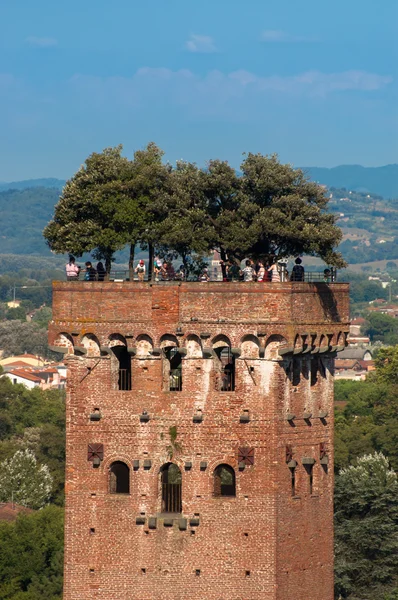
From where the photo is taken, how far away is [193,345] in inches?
1577

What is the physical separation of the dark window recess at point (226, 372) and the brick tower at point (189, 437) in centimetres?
4

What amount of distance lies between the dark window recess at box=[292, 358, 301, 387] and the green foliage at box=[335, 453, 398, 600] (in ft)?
125

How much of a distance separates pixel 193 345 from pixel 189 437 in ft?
6.06

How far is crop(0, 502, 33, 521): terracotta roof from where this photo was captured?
95938 millimetres

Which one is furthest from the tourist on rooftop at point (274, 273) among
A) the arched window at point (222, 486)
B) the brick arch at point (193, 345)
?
the arched window at point (222, 486)

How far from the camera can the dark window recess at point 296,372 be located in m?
40.6

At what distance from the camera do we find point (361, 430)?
114562mm

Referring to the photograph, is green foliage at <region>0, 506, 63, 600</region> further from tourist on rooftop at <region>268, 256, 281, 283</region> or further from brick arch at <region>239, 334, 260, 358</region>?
brick arch at <region>239, 334, 260, 358</region>

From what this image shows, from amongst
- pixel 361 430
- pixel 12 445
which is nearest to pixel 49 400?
pixel 12 445

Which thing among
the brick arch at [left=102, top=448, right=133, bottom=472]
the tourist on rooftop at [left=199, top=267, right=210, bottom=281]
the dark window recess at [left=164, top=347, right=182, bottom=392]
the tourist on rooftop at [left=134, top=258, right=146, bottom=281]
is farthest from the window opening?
the tourist on rooftop at [left=134, top=258, right=146, bottom=281]

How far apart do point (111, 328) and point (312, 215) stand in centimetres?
556

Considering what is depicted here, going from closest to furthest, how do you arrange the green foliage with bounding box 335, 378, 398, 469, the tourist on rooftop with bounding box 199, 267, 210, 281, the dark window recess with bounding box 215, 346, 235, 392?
the dark window recess with bounding box 215, 346, 235, 392, the tourist on rooftop with bounding box 199, 267, 210, 281, the green foliage with bounding box 335, 378, 398, 469

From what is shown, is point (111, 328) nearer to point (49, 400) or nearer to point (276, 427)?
point (276, 427)

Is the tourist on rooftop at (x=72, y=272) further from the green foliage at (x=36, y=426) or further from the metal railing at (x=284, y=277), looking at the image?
the green foliage at (x=36, y=426)
